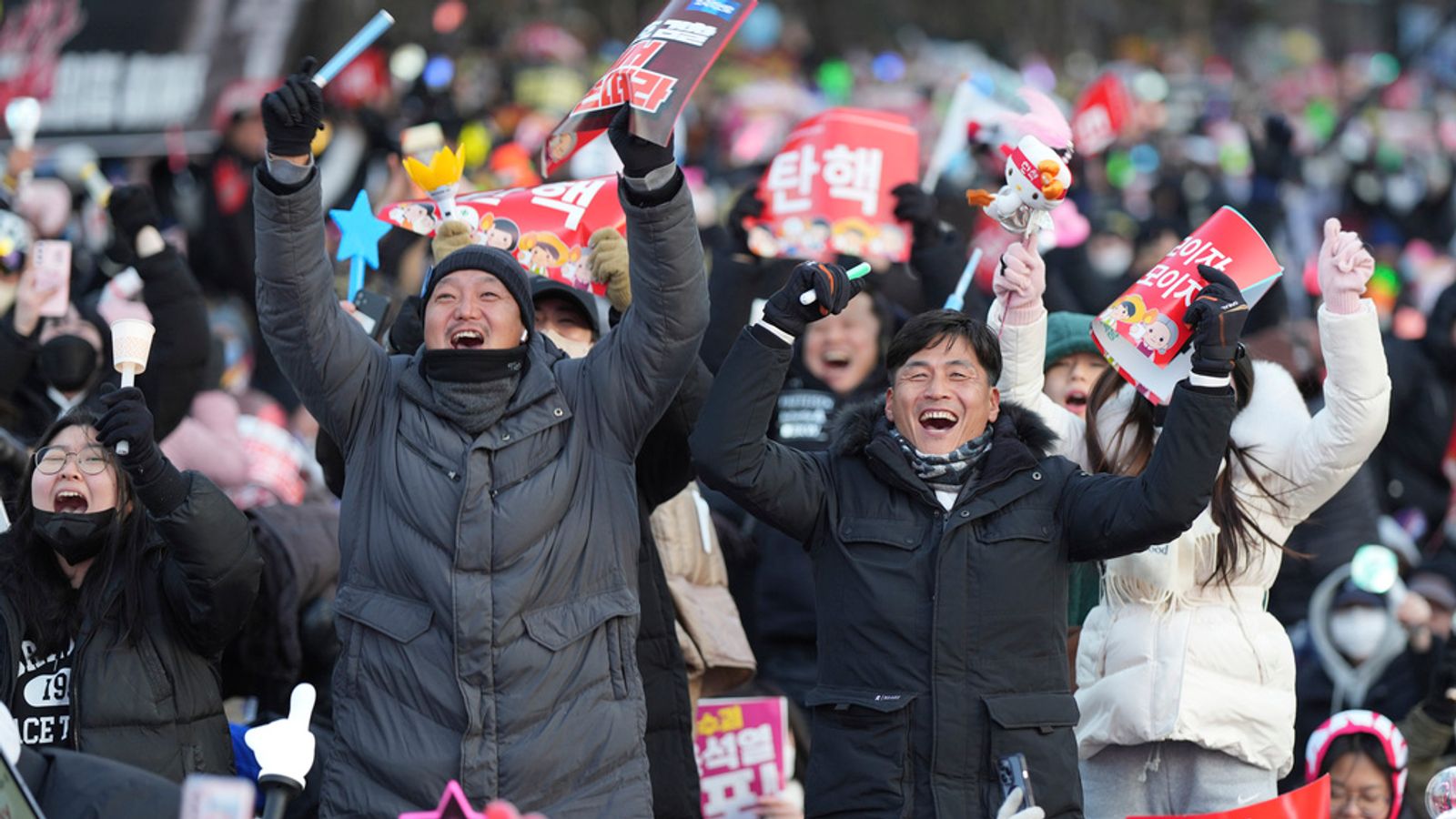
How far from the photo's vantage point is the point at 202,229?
1104 cm

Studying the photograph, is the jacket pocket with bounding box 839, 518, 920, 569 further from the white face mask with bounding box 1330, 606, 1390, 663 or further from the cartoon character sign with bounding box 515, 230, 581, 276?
the white face mask with bounding box 1330, 606, 1390, 663

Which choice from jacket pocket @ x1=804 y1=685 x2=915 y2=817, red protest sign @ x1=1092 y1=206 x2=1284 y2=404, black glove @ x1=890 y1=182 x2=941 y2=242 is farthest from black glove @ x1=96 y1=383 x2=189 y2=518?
black glove @ x1=890 y1=182 x2=941 y2=242

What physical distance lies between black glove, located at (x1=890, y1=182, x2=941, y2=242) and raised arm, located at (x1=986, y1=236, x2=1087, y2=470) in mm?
1468

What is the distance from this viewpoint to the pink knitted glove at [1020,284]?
5.71 metres

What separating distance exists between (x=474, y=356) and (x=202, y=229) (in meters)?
6.32

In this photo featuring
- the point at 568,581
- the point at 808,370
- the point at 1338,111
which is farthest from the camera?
the point at 1338,111

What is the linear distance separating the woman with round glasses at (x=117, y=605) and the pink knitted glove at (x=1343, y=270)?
104 inches

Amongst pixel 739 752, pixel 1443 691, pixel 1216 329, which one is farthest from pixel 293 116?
pixel 1443 691

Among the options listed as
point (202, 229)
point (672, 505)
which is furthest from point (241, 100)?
point (672, 505)

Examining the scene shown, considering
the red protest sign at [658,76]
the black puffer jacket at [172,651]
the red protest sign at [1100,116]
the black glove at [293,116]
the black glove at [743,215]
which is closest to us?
the black glove at [293,116]

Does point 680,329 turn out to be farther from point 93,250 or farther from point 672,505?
point 93,250

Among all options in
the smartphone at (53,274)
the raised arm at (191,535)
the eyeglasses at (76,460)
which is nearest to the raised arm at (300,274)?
the raised arm at (191,535)

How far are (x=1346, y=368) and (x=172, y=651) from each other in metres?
2.89

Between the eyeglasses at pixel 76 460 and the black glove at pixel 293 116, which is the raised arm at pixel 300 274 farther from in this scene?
the eyeglasses at pixel 76 460
